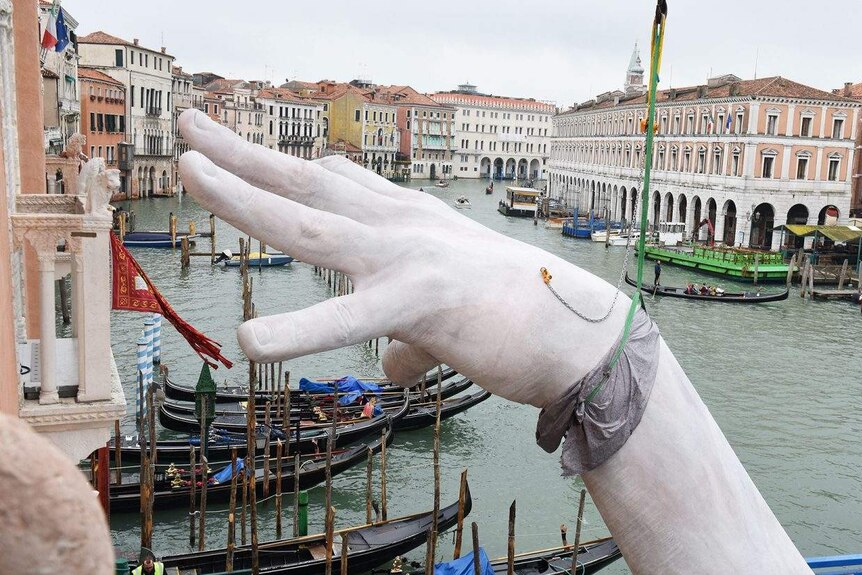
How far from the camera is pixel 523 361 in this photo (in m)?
1.47

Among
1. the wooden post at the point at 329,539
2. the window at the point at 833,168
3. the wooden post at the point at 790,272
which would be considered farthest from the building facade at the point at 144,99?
the wooden post at the point at 329,539

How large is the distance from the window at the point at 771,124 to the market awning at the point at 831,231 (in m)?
2.54

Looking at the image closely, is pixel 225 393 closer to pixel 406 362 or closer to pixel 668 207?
pixel 406 362

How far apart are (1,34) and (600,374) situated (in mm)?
5650

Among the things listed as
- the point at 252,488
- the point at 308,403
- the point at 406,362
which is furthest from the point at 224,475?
the point at 406,362

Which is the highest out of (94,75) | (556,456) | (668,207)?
(94,75)

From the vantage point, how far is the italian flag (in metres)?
9.12

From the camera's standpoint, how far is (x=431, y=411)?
10.5 m

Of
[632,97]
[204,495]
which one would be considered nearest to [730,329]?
[204,495]

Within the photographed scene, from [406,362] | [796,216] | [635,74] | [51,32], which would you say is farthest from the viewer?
[635,74]

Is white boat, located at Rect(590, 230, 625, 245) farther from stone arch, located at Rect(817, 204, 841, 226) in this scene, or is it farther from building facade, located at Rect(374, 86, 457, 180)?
building facade, located at Rect(374, 86, 457, 180)

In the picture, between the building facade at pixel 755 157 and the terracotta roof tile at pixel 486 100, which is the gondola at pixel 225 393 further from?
the terracotta roof tile at pixel 486 100

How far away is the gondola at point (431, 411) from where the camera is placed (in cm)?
1030

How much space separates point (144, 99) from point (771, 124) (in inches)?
900
